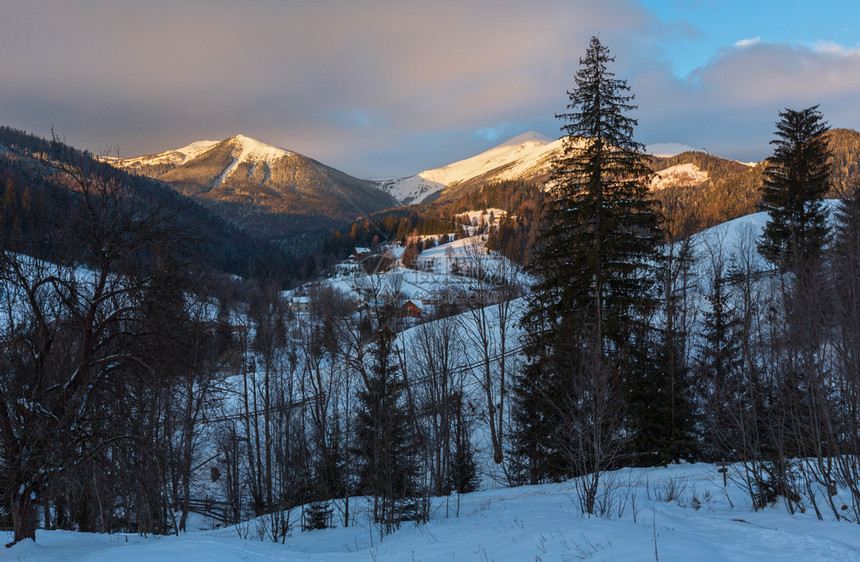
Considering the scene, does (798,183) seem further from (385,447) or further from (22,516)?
(22,516)

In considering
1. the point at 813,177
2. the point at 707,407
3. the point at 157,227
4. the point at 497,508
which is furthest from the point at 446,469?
the point at 813,177

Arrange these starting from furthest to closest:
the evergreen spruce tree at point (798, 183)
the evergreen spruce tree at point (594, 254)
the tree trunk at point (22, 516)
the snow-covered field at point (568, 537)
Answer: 1. the evergreen spruce tree at point (798, 183)
2. the evergreen spruce tree at point (594, 254)
3. the tree trunk at point (22, 516)
4. the snow-covered field at point (568, 537)

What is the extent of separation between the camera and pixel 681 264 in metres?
25.6

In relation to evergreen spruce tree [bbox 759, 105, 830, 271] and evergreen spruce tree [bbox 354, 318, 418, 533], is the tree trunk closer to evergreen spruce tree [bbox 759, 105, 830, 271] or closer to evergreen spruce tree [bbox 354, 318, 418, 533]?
evergreen spruce tree [bbox 354, 318, 418, 533]

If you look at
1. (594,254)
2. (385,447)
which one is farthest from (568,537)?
(594,254)

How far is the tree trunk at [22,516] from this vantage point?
457 inches

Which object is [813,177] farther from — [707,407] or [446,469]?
[446,469]

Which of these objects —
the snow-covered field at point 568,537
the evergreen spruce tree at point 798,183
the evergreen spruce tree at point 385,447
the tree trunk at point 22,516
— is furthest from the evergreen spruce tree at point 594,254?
the evergreen spruce tree at point 798,183

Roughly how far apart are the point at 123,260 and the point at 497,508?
14444mm

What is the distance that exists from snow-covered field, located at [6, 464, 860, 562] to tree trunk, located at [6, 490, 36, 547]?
38 centimetres

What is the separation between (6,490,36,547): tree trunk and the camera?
11.6 m

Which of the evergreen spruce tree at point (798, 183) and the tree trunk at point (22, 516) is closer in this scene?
the tree trunk at point (22, 516)

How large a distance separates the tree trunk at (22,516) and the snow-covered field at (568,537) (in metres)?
0.38

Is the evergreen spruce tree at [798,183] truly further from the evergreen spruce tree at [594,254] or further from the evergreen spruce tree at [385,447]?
the evergreen spruce tree at [385,447]
